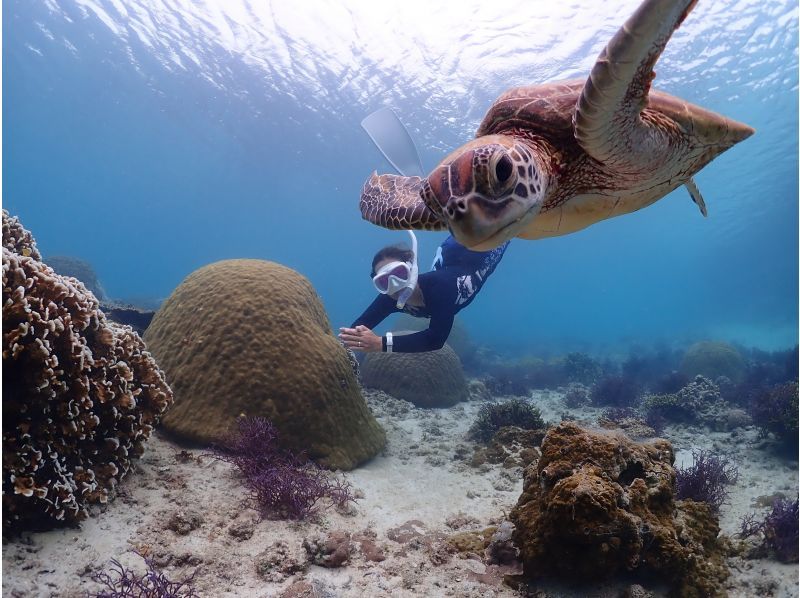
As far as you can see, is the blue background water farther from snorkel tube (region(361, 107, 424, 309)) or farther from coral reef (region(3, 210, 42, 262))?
coral reef (region(3, 210, 42, 262))

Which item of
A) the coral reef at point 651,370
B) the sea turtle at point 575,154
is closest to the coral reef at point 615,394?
the coral reef at point 651,370

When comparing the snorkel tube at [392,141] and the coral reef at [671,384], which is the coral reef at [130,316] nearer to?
the snorkel tube at [392,141]

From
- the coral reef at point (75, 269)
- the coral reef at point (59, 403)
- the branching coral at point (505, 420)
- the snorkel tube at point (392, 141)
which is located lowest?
the branching coral at point (505, 420)

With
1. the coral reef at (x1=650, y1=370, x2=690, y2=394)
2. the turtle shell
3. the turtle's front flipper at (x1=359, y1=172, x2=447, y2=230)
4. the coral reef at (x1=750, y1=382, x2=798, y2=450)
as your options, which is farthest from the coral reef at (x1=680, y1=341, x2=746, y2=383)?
the turtle shell

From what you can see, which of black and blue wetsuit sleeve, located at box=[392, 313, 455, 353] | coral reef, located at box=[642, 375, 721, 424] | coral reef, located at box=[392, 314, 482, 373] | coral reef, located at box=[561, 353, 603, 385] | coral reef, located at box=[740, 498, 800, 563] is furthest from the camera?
coral reef, located at box=[392, 314, 482, 373]

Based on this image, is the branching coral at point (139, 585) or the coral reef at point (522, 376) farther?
the coral reef at point (522, 376)

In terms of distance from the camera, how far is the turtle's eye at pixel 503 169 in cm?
216

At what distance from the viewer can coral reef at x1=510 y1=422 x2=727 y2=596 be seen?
2.49 metres

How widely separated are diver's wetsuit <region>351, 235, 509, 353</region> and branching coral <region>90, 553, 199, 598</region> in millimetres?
3211

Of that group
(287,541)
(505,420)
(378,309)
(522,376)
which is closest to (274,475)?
(287,541)

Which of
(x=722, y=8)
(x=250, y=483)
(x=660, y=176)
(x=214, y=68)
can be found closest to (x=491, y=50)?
(x=722, y=8)

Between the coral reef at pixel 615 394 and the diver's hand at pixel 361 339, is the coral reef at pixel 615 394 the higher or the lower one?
the lower one

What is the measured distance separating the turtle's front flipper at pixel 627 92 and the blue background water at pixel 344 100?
1644 cm

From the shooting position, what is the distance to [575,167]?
2906 mm
